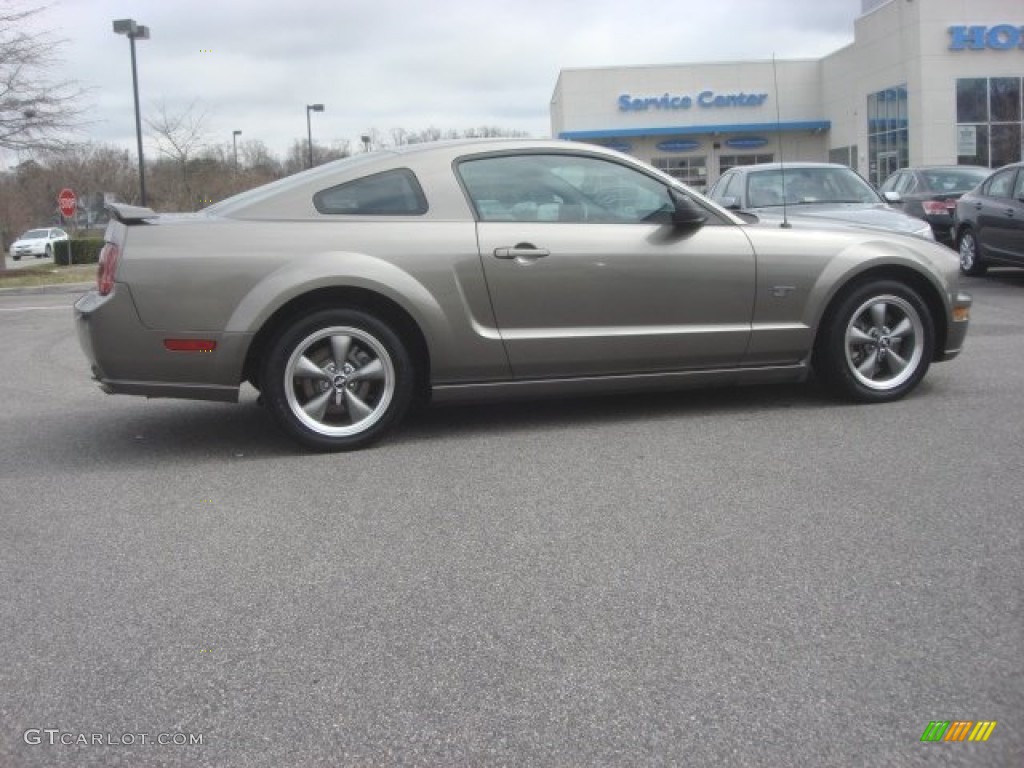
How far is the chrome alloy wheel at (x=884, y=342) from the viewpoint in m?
6.24

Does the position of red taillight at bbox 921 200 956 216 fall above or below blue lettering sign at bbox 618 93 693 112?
below

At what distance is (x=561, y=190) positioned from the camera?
5.87 m

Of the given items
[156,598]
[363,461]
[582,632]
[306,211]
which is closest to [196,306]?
[306,211]

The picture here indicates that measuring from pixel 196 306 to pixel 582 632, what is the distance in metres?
2.99

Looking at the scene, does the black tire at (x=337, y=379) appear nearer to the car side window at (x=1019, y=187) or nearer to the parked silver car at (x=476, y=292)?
the parked silver car at (x=476, y=292)

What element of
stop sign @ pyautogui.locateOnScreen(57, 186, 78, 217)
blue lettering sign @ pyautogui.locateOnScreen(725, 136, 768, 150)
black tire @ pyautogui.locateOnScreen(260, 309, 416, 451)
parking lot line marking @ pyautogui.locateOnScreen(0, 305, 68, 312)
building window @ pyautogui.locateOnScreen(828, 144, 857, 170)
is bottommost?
black tire @ pyautogui.locateOnScreen(260, 309, 416, 451)

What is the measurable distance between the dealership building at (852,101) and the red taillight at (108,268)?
26.1m

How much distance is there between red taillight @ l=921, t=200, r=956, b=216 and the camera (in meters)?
16.3

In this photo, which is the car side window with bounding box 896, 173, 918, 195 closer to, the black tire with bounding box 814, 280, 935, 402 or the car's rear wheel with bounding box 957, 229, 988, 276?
the car's rear wheel with bounding box 957, 229, 988, 276

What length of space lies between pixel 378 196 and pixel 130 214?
1.30 meters

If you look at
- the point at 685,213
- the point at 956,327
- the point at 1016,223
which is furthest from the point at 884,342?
the point at 1016,223

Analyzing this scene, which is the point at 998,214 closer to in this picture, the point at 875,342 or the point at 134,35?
the point at 875,342

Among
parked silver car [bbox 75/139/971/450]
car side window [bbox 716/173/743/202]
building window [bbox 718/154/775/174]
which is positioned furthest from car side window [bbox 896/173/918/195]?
building window [bbox 718/154/775/174]

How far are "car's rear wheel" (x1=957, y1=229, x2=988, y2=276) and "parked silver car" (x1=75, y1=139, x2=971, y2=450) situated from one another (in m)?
8.75
